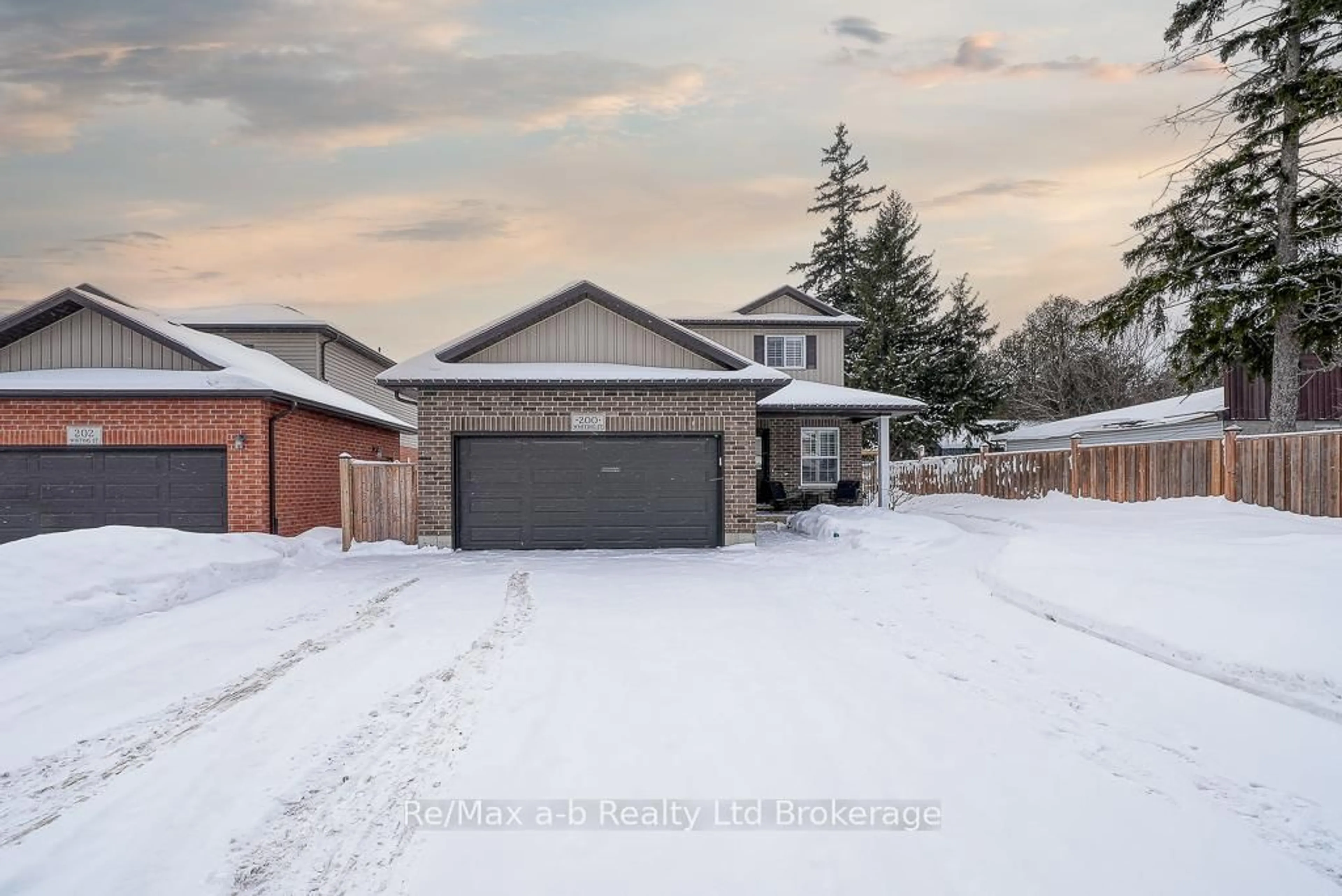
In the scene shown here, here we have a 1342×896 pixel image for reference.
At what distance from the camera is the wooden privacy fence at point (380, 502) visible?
14.5m

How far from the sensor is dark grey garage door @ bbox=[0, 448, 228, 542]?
→ 1331 cm

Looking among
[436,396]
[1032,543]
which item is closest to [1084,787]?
[1032,543]

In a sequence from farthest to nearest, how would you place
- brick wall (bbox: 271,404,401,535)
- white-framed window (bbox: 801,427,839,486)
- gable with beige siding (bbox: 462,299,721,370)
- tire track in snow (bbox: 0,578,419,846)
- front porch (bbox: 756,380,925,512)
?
white-framed window (bbox: 801,427,839,486)
front porch (bbox: 756,380,925,512)
gable with beige siding (bbox: 462,299,721,370)
brick wall (bbox: 271,404,401,535)
tire track in snow (bbox: 0,578,419,846)

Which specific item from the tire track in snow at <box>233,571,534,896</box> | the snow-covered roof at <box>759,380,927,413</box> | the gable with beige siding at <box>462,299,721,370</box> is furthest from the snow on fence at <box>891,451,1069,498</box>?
the tire track in snow at <box>233,571,534,896</box>

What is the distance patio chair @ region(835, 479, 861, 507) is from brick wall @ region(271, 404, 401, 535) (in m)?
13.2

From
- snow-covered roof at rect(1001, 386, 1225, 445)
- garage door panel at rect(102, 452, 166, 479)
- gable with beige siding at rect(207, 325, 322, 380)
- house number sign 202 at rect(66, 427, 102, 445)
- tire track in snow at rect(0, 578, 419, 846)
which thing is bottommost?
tire track in snow at rect(0, 578, 419, 846)

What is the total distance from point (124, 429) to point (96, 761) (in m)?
11.2

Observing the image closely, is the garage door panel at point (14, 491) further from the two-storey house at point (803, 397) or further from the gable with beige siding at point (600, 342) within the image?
the two-storey house at point (803, 397)

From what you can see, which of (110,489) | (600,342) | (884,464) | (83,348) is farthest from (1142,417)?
(83,348)

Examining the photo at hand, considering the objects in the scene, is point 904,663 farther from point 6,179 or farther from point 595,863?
point 6,179

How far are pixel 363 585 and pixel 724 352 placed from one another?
26.2ft

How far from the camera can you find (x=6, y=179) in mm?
15016

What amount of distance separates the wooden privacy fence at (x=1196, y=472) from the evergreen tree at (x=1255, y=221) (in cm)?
255

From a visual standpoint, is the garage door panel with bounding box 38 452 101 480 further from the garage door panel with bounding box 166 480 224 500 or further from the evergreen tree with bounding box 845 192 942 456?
the evergreen tree with bounding box 845 192 942 456
